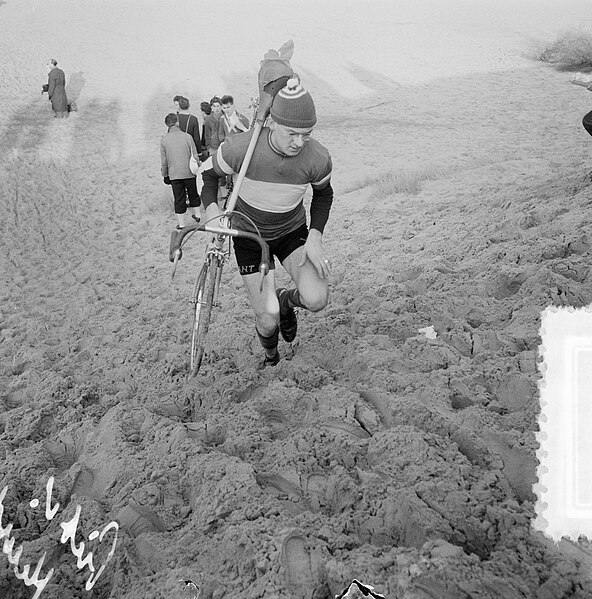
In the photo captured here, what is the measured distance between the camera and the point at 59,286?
14.8ft

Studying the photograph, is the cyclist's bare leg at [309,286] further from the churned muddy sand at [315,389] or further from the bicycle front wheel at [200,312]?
the bicycle front wheel at [200,312]

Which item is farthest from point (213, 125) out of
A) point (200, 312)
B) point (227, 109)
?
point (200, 312)

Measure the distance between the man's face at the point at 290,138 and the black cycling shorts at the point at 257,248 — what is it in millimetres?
462

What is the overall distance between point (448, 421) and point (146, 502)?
1.08 metres

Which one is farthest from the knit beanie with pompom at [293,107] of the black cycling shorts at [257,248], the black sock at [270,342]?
the black sock at [270,342]

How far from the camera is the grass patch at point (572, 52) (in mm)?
10000

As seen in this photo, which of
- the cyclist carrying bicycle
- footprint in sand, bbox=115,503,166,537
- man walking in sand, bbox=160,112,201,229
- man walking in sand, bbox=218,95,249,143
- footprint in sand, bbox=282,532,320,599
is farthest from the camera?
man walking in sand, bbox=218,95,249,143

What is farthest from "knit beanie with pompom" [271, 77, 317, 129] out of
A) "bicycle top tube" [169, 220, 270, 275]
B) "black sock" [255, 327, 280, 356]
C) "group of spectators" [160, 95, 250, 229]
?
"group of spectators" [160, 95, 250, 229]

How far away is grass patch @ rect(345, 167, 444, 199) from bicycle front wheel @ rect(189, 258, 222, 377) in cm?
320

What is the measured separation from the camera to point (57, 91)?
9.41m

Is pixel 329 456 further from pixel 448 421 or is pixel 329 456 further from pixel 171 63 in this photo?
pixel 171 63

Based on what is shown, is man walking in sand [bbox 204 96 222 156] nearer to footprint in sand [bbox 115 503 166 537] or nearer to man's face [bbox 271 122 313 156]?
man's face [bbox 271 122 313 156]

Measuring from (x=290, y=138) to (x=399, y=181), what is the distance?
367cm

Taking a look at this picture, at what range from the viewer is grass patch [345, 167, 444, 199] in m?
5.76
